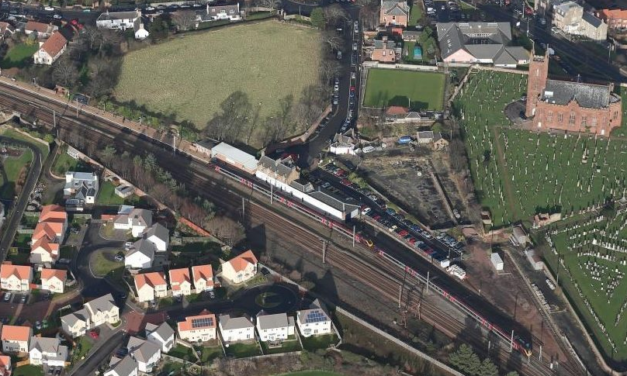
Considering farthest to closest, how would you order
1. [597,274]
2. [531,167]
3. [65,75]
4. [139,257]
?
[65,75], [531,167], [139,257], [597,274]

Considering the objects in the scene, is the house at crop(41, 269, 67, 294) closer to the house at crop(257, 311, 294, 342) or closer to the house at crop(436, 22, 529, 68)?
the house at crop(257, 311, 294, 342)

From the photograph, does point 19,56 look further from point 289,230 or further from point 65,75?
point 289,230

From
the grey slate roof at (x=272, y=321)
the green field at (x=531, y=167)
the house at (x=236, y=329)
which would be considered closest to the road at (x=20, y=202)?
the house at (x=236, y=329)

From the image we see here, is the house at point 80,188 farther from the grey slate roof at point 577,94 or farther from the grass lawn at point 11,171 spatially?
the grey slate roof at point 577,94

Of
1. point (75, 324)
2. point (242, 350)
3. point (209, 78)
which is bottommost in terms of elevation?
point (242, 350)

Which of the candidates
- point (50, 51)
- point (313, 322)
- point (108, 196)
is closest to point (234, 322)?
point (313, 322)

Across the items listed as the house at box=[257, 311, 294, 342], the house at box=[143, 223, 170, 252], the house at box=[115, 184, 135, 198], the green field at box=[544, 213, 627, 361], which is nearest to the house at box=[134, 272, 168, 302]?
the house at box=[143, 223, 170, 252]
